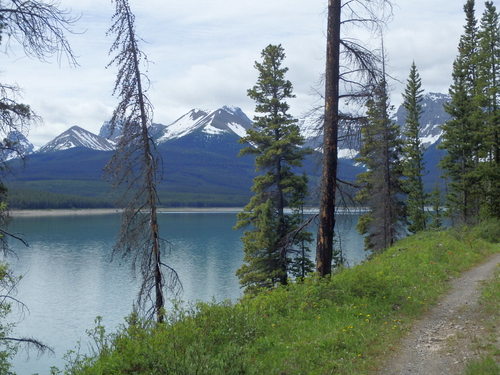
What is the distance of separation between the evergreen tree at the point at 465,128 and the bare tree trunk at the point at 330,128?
2624 centimetres

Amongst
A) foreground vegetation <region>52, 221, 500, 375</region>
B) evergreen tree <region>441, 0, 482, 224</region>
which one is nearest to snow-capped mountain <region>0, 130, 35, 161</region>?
foreground vegetation <region>52, 221, 500, 375</region>

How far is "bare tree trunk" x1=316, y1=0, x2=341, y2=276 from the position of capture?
10281mm

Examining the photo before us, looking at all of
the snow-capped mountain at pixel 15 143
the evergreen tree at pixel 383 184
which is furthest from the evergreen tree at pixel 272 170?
the snow-capped mountain at pixel 15 143

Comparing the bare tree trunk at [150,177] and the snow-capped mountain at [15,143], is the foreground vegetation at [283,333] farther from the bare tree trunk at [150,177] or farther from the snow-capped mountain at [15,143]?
the bare tree trunk at [150,177]

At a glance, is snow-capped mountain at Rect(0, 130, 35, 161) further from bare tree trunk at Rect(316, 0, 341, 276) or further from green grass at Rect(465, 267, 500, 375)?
green grass at Rect(465, 267, 500, 375)

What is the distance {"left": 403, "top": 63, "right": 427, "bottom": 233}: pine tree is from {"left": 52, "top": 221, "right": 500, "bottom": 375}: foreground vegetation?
28513 millimetres

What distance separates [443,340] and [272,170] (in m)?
18.6

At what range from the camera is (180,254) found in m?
64.5

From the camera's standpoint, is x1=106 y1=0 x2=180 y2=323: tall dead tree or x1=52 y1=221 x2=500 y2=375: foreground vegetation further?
x1=106 y1=0 x2=180 y2=323: tall dead tree

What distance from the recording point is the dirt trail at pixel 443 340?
248 inches

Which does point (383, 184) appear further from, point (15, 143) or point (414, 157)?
point (15, 143)

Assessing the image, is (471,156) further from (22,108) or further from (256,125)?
(22,108)

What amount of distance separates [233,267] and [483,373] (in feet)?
161

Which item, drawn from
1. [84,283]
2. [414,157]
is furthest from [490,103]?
[84,283]
